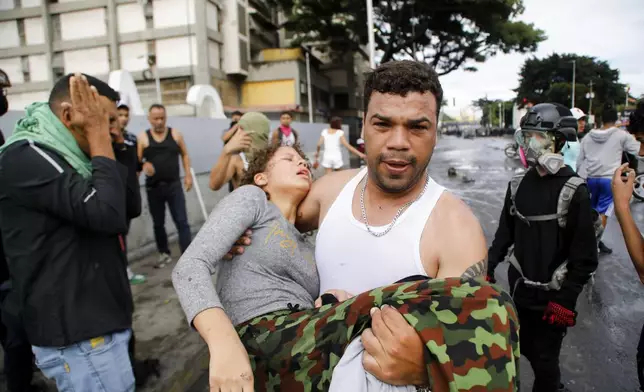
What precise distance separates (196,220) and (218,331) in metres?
6.77

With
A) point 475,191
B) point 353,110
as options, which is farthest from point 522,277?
point 353,110

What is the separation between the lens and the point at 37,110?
1.89 meters

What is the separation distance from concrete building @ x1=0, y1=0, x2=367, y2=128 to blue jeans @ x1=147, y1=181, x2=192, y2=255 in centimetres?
2419

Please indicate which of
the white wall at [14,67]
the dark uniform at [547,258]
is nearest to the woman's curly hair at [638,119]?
the dark uniform at [547,258]

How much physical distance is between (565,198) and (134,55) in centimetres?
3277

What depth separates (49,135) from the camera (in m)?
1.82

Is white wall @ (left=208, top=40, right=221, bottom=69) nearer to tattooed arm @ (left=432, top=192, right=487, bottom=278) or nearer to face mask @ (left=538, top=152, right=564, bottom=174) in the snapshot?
face mask @ (left=538, top=152, right=564, bottom=174)

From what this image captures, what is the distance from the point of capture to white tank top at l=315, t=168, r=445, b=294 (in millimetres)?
1605

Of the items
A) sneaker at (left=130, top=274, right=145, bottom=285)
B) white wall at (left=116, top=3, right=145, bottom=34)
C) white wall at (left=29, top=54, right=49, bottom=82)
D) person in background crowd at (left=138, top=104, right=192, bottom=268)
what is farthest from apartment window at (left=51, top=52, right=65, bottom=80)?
sneaker at (left=130, top=274, right=145, bottom=285)

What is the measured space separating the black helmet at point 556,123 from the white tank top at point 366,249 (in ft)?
4.60

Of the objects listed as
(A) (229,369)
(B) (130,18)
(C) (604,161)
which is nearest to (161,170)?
(A) (229,369)

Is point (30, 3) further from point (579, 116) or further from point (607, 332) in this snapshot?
point (607, 332)

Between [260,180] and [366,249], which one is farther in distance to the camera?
[260,180]

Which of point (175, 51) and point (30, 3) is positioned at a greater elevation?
point (30, 3)
